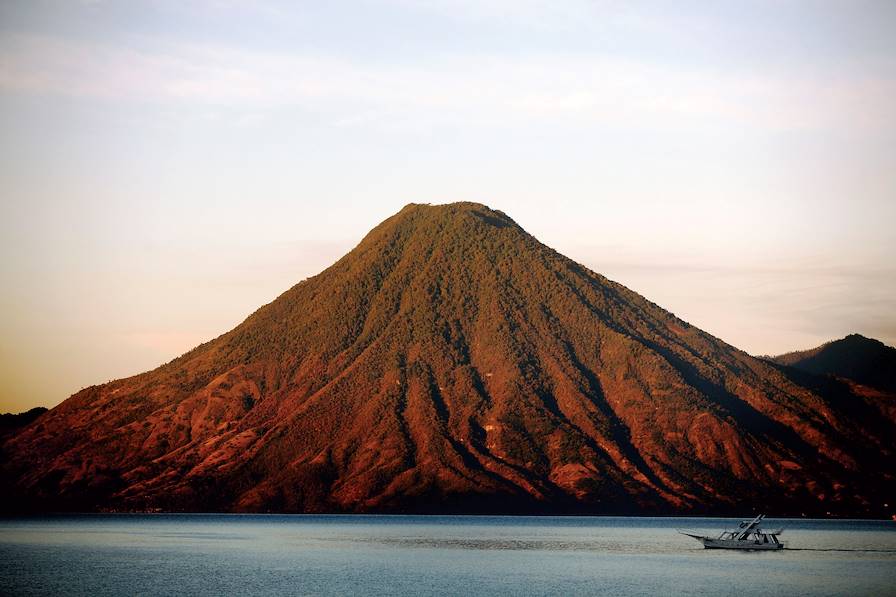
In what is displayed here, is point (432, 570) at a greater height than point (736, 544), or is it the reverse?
point (736, 544)

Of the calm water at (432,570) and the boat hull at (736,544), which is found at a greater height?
the boat hull at (736,544)

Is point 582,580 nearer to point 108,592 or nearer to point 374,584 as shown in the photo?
point 374,584

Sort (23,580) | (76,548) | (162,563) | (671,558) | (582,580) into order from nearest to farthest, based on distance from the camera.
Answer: (23,580), (582,580), (162,563), (671,558), (76,548)

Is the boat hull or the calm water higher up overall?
the boat hull

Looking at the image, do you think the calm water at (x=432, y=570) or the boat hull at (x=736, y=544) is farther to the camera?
the boat hull at (x=736, y=544)

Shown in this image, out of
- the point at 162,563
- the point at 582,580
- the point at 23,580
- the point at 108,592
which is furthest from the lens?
the point at 162,563

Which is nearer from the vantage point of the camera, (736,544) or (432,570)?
(432,570)

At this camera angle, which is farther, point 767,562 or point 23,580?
point 767,562

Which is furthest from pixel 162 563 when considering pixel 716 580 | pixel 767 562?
pixel 767 562

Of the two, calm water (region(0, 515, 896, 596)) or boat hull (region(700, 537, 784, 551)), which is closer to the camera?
calm water (region(0, 515, 896, 596))
